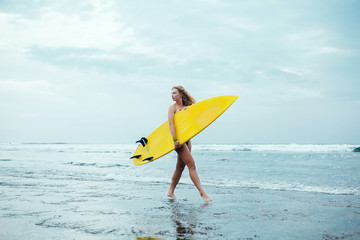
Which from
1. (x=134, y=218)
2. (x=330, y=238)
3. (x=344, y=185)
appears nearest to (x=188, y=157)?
(x=134, y=218)

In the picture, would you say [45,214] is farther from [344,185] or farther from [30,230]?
[344,185]

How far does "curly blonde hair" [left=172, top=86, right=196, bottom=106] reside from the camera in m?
5.01

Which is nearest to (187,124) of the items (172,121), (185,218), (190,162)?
(172,121)

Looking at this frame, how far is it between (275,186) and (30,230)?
16.4 feet

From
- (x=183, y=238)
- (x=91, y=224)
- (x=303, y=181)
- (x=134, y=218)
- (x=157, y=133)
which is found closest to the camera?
(x=183, y=238)

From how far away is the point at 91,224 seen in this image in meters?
3.04

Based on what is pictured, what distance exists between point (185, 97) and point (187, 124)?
1.48 feet

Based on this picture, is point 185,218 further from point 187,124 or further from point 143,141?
point 143,141

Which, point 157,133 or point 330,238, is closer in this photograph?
point 330,238

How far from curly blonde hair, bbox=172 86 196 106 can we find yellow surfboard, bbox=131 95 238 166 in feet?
0.26

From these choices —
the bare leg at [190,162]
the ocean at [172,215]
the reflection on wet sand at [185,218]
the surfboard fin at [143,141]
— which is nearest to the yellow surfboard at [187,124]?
the surfboard fin at [143,141]

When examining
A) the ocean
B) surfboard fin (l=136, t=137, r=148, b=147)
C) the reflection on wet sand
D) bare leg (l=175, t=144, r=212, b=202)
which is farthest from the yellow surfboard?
the reflection on wet sand

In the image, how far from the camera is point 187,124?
16.4 feet

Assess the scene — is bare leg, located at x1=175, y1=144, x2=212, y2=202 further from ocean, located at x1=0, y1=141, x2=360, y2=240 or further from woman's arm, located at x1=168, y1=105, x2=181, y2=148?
ocean, located at x1=0, y1=141, x2=360, y2=240
